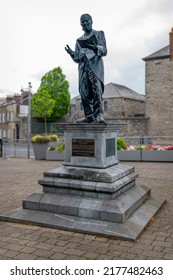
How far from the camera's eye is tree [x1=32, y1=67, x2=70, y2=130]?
4531 cm

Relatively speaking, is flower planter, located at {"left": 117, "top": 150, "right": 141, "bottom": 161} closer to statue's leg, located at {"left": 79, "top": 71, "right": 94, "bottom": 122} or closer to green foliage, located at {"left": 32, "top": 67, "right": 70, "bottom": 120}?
statue's leg, located at {"left": 79, "top": 71, "right": 94, "bottom": 122}

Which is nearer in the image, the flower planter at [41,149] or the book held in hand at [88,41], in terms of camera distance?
the book held in hand at [88,41]

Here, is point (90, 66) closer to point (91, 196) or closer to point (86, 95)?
point (86, 95)

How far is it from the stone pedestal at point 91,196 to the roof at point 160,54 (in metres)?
29.3

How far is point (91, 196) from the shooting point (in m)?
5.57

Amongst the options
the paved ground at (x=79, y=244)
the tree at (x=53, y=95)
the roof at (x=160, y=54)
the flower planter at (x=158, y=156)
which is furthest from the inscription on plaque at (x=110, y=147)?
the tree at (x=53, y=95)

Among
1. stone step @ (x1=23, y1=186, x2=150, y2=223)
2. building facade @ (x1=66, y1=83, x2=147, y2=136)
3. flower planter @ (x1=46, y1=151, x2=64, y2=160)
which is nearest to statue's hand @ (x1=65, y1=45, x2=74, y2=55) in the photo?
stone step @ (x1=23, y1=186, x2=150, y2=223)

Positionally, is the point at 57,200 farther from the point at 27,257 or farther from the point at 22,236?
the point at 27,257

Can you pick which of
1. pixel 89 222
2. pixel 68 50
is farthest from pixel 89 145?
pixel 68 50

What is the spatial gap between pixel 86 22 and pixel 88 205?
12.3 ft

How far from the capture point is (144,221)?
5.33m

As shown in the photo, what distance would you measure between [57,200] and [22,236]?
106 centimetres

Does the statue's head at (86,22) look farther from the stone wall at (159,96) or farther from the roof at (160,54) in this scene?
the roof at (160,54)

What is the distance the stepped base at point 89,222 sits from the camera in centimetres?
478
